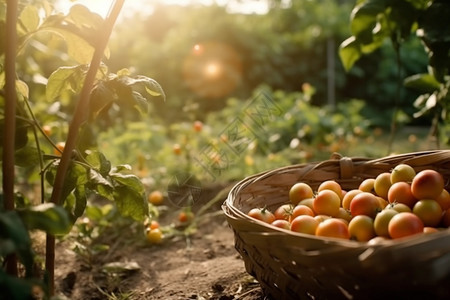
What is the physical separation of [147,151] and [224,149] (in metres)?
0.67

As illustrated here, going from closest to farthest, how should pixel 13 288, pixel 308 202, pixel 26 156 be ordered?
pixel 13 288 → pixel 26 156 → pixel 308 202

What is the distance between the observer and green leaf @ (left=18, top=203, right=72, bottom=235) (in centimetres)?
95

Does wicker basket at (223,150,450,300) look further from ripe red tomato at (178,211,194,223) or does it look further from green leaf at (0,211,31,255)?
ripe red tomato at (178,211,194,223)

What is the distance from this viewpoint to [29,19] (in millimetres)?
1402

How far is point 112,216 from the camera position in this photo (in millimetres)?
2514

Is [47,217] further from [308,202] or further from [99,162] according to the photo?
[308,202]

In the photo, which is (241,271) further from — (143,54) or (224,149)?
(143,54)

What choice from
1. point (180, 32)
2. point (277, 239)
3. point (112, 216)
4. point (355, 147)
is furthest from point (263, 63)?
point (277, 239)

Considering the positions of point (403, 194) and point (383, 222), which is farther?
point (403, 194)

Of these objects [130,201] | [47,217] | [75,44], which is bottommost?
[130,201]

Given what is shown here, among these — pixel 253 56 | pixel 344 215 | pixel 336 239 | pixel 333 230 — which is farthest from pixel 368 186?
pixel 253 56

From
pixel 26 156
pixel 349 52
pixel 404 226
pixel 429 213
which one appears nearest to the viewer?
pixel 404 226

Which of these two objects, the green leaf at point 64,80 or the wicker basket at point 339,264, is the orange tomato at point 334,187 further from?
the green leaf at point 64,80

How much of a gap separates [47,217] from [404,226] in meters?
0.77
